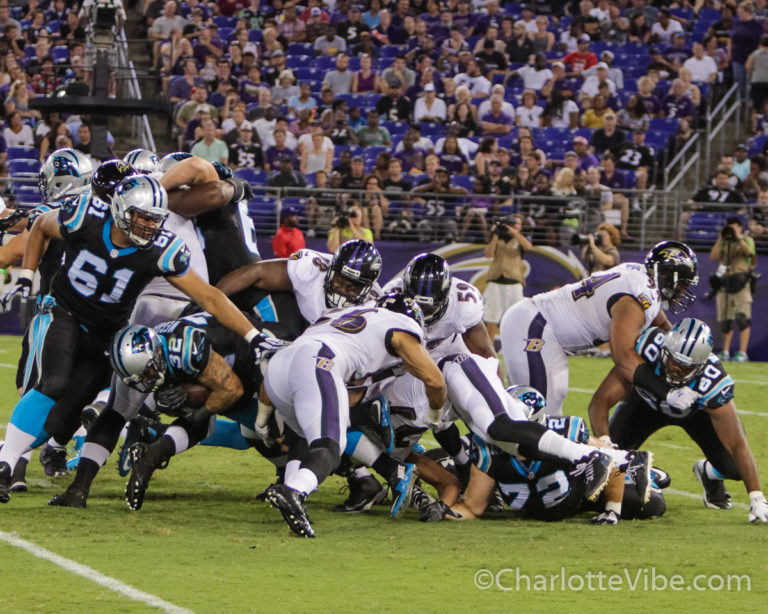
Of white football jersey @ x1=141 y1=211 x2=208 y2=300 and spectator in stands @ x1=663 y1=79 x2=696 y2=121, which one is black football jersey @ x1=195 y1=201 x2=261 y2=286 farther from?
spectator in stands @ x1=663 y1=79 x2=696 y2=121

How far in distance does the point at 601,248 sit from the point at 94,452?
416 inches

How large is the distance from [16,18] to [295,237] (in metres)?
9.47

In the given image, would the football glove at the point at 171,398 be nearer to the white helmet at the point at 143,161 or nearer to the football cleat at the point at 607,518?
the white helmet at the point at 143,161

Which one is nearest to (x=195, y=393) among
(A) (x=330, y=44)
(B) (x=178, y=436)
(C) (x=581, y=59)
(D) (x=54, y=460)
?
(B) (x=178, y=436)

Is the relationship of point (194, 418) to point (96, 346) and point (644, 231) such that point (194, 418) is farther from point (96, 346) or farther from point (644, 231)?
point (644, 231)

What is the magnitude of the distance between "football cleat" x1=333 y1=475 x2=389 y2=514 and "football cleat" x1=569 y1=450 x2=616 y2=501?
1223 mm

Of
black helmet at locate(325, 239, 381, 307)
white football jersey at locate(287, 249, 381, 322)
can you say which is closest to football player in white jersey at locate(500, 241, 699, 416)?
white football jersey at locate(287, 249, 381, 322)

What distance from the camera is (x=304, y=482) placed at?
594 centimetres

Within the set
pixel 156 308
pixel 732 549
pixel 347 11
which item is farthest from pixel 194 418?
pixel 347 11

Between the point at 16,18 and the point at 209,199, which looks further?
the point at 16,18

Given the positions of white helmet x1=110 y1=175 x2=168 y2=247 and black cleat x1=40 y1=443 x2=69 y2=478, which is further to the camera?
black cleat x1=40 y1=443 x2=69 y2=478

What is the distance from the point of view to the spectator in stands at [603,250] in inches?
627

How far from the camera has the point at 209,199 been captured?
8.04 m

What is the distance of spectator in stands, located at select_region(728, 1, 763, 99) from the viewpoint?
20250mm
